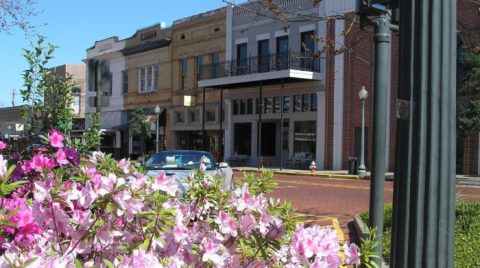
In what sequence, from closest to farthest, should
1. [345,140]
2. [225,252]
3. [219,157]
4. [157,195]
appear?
[157,195], [225,252], [345,140], [219,157]

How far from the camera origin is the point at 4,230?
2.56 meters

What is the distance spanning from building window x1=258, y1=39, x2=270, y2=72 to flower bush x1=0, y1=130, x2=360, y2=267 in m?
30.3

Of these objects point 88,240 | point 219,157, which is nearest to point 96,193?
point 88,240

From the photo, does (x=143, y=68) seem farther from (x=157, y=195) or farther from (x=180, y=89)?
(x=157, y=195)

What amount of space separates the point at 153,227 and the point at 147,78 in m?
43.4

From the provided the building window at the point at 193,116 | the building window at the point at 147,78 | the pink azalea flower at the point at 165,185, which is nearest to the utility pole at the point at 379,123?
the pink azalea flower at the point at 165,185

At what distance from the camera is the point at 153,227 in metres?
2.66

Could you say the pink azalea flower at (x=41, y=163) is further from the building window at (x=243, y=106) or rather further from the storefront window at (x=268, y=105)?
the building window at (x=243, y=106)

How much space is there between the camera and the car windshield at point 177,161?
11836mm

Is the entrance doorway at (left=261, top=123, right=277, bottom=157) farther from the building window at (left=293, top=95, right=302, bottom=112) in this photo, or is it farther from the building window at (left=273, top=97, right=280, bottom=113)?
the building window at (left=293, top=95, right=302, bottom=112)

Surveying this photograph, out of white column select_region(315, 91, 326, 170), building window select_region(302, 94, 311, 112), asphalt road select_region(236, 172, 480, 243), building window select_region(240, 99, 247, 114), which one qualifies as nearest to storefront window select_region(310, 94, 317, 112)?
building window select_region(302, 94, 311, 112)

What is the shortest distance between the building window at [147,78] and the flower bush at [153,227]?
41706 mm

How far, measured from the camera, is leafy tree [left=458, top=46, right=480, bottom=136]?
2347 centimetres

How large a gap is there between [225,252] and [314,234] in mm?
460
